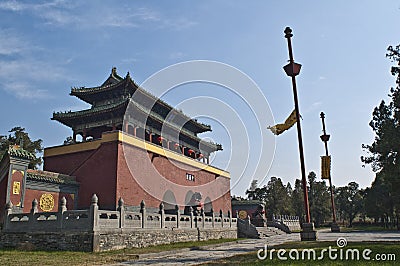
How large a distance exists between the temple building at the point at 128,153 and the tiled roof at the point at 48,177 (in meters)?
0.36

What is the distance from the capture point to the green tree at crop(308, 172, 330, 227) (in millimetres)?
51531

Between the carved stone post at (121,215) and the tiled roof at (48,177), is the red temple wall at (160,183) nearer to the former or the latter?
the tiled roof at (48,177)

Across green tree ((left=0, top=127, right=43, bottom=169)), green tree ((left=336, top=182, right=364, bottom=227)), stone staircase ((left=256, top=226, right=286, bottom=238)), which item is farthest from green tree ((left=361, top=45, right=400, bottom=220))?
green tree ((left=336, top=182, right=364, bottom=227))

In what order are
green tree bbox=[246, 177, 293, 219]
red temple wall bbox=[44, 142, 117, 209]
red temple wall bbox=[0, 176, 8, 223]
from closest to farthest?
red temple wall bbox=[0, 176, 8, 223], red temple wall bbox=[44, 142, 117, 209], green tree bbox=[246, 177, 293, 219]

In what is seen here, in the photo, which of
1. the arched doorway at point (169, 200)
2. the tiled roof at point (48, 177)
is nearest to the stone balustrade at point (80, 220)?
the tiled roof at point (48, 177)

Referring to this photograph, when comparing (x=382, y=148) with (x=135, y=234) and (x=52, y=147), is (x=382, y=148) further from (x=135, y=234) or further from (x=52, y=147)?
(x=52, y=147)

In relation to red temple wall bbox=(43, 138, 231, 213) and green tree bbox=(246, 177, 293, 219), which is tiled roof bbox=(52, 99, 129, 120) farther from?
green tree bbox=(246, 177, 293, 219)

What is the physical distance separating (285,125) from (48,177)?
37.2 feet

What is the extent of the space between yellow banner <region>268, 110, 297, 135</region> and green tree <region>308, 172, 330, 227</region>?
132 feet

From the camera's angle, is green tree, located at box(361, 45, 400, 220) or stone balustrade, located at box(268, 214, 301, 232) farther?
stone balustrade, located at box(268, 214, 301, 232)

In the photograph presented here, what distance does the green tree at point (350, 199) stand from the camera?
59.8m

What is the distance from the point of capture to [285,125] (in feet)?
48.3

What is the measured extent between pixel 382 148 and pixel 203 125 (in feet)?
60.7

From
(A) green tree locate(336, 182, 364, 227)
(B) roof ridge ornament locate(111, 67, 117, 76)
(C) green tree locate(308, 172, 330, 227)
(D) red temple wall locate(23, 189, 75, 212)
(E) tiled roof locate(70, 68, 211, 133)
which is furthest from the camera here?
(A) green tree locate(336, 182, 364, 227)
